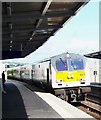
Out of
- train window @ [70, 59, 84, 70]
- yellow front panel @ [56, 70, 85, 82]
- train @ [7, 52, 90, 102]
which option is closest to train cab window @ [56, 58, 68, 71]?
train @ [7, 52, 90, 102]

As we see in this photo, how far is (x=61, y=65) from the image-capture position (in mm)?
23391

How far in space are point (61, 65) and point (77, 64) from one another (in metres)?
0.92

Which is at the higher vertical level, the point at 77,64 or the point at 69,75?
the point at 77,64

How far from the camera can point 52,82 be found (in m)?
23.0

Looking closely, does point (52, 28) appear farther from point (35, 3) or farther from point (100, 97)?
point (35, 3)

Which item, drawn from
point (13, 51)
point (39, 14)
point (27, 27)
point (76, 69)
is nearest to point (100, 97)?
point (76, 69)

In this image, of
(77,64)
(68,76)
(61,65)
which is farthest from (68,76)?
(77,64)

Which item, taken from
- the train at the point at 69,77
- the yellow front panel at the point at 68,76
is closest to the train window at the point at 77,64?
the train at the point at 69,77

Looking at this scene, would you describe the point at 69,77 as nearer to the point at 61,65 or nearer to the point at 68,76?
the point at 68,76

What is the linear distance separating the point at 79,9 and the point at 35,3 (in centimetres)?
215

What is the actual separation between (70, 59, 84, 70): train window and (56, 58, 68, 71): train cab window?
37 centimetres

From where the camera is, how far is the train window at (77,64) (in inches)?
916

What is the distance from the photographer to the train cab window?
23.2m

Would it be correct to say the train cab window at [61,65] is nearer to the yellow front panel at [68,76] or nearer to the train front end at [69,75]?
the train front end at [69,75]
